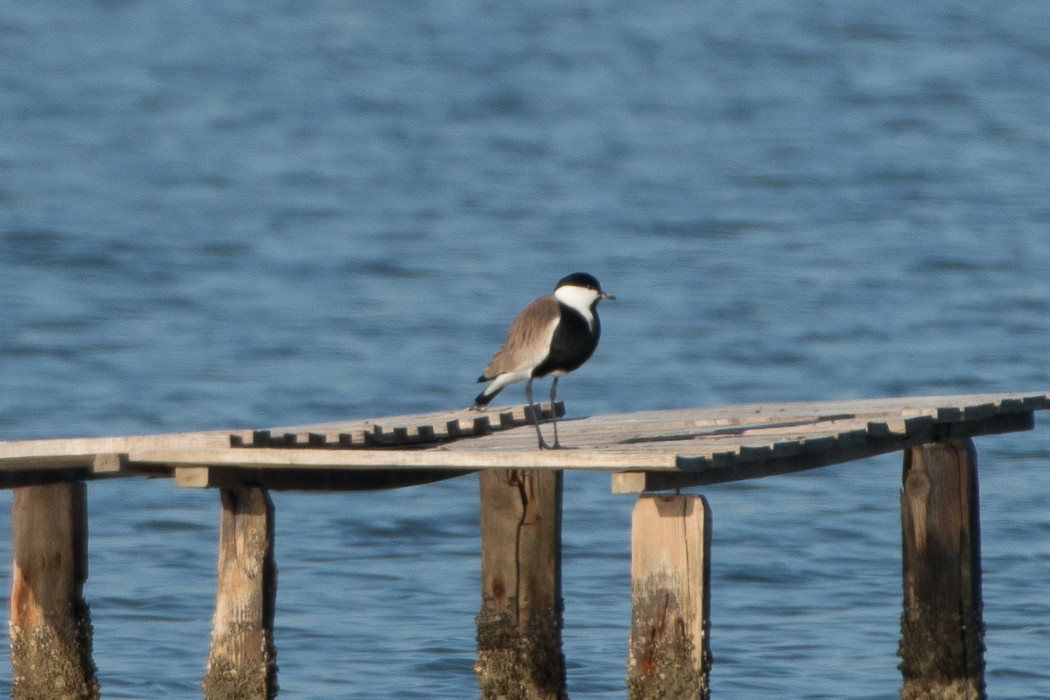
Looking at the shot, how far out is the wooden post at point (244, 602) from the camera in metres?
8.01

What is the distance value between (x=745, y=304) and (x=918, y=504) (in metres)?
15.9

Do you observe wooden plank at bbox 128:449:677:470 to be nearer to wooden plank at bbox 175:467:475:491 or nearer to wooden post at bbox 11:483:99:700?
wooden plank at bbox 175:467:475:491

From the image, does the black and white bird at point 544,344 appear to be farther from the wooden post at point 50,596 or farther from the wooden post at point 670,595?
the wooden post at point 50,596

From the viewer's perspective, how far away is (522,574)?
9.31m

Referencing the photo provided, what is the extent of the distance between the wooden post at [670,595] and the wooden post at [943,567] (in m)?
2.39

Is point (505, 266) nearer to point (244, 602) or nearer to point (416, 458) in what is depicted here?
point (244, 602)

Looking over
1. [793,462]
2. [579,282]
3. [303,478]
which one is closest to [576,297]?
[579,282]

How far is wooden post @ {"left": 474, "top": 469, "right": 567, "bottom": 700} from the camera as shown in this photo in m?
9.20

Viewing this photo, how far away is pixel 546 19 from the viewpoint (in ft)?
147

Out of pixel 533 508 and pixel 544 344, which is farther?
pixel 533 508

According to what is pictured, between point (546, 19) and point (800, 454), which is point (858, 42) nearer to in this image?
point (546, 19)

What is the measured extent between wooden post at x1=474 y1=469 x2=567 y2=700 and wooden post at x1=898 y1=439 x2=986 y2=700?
1872 millimetres

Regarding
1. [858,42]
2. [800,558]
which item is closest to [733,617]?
[800,558]

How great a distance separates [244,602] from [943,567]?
3720 mm
